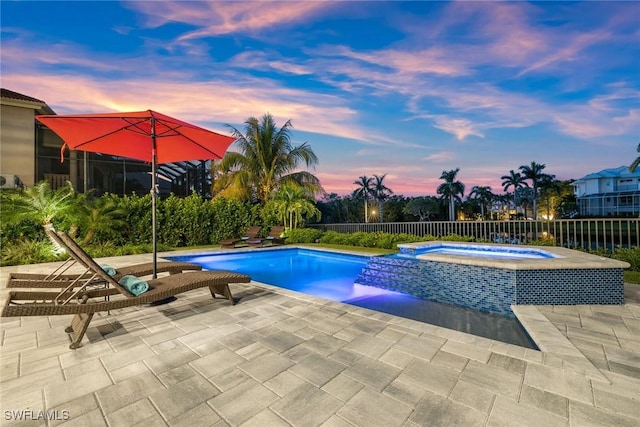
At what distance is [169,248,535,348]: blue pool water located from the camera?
4.00m

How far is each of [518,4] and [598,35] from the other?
4281 mm

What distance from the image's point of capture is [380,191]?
42.6 m

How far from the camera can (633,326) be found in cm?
349

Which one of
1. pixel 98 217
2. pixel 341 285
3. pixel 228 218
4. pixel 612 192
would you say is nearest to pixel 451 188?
pixel 612 192

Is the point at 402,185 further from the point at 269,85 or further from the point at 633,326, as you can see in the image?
the point at 633,326

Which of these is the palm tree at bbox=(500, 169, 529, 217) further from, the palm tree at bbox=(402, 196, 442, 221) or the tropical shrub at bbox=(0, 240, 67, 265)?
the tropical shrub at bbox=(0, 240, 67, 265)

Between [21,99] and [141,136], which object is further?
[21,99]

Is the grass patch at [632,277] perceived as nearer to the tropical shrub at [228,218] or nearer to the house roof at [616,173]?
the tropical shrub at [228,218]

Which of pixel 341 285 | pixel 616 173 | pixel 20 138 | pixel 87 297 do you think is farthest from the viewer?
pixel 616 173

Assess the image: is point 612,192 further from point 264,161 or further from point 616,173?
point 264,161

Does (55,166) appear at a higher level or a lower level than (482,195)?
lower

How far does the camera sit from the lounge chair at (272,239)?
1286cm

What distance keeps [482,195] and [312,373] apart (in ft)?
188

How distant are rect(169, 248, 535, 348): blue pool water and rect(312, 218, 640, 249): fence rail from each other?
4.60 metres
